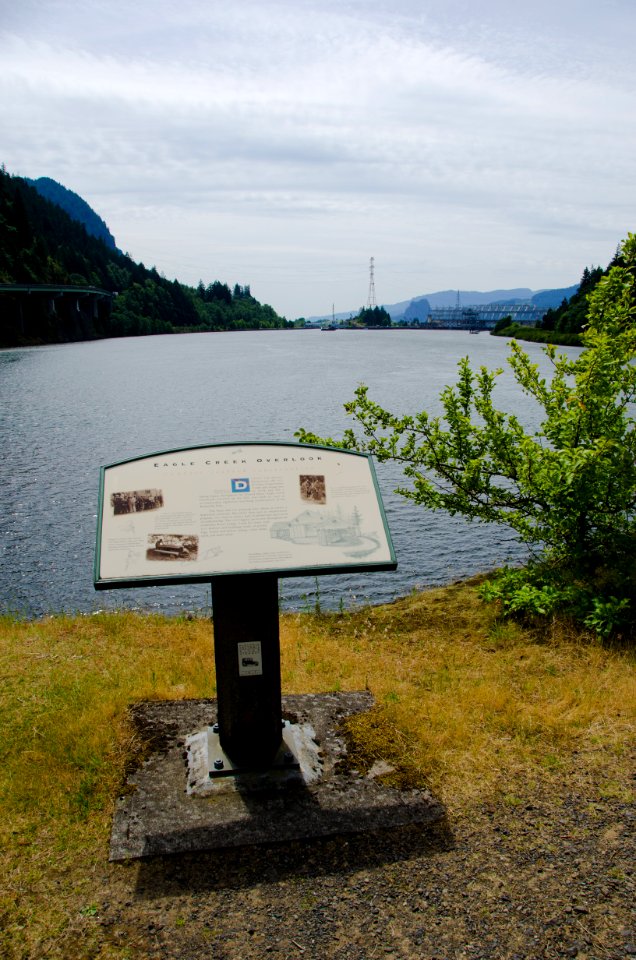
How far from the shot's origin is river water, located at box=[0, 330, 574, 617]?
48.2 feet

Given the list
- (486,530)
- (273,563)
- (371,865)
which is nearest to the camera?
(371,865)

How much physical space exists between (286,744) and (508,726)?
1.89 meters

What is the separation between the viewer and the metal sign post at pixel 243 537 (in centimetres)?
476

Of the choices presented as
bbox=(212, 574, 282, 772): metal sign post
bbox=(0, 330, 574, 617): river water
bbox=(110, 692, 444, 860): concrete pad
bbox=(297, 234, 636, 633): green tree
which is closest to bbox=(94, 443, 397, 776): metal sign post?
bbox=(212, 574, 282, 772): metal sign post

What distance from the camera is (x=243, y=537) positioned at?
490cm

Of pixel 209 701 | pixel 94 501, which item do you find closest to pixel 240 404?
pixel 94 501

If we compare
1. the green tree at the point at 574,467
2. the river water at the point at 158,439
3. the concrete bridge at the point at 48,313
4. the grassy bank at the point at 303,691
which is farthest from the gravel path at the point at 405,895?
the concrete bridge at the point at 48,313

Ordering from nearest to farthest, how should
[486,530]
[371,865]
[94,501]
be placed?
[371,865] → [486,530] → [94,501]

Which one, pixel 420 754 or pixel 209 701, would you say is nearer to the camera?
pixel 420 754

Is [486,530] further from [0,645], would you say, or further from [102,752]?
[102,752]

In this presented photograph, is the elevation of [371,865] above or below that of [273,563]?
below

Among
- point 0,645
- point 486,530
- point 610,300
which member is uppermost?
point 610,300

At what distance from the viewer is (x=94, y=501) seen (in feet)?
70.5

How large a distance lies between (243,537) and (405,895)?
7.69 ft
